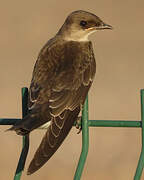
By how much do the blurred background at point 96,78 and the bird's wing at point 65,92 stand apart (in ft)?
11.8

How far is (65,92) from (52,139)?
73 cm

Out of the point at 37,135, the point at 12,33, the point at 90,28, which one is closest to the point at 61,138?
the point at 90,28

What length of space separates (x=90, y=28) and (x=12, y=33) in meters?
8.23

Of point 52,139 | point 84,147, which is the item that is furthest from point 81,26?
point 84,147

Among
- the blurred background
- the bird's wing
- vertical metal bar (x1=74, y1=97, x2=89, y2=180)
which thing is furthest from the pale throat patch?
the blurred background

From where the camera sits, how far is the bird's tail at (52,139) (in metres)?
5.23

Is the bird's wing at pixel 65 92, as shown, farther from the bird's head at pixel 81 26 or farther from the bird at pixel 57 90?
the bird's head at pixel 81 26

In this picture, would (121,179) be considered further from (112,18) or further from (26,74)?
(112,18)

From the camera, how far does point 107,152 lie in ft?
36.1

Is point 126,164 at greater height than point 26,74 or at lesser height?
lesser

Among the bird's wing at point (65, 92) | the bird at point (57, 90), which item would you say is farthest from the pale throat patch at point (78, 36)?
the bird's wing at point (65, 92)

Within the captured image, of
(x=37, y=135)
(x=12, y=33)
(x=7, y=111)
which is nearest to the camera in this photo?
(x=37, y=135)

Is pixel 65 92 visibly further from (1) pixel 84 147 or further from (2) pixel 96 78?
(2) pixel 96 78

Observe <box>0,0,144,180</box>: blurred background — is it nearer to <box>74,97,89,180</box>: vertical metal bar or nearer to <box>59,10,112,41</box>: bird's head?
<box>59,10,112,41</box>: bird's head
